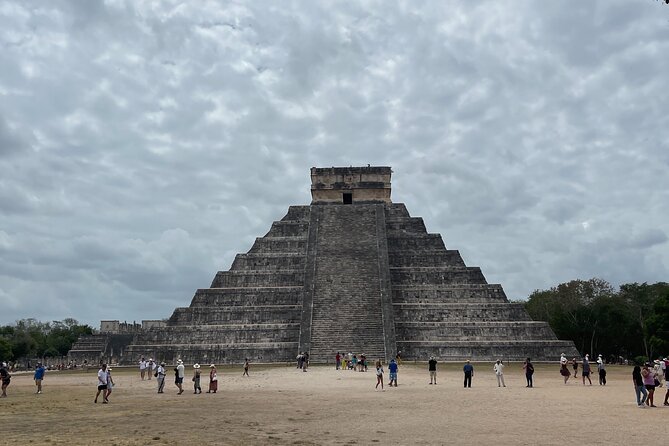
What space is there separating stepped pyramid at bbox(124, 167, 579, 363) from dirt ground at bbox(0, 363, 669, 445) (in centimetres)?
1032

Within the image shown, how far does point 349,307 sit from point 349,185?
1366 centimetres

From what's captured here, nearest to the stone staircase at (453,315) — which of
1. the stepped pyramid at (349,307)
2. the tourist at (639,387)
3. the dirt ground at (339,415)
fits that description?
the stepped pyramid at (349,307)

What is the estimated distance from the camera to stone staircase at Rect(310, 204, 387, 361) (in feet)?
96.7

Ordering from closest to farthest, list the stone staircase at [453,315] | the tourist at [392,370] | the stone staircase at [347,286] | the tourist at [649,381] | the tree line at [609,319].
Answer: the tourist at [649,381], the tourist at [392,370], the stone staircase at [347,286], the stone staircase at [453,315], the tree line at [609,319]

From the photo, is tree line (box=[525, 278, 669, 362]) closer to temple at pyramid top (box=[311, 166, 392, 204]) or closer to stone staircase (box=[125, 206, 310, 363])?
temple at pyramid top (box=[311, 166, 392, 204])

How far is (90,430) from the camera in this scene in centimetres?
1005

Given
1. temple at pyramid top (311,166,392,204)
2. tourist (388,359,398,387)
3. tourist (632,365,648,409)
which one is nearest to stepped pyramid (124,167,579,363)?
temple at pyramid top (311,166,392,204)

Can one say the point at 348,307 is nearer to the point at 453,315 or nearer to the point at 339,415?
the point at 453,315

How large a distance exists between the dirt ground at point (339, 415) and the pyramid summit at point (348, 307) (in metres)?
10.4

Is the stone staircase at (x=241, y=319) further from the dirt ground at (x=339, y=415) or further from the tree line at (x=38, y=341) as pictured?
the tree line at (x=38, y=341)

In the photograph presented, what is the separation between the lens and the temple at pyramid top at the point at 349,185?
4350 centimetres

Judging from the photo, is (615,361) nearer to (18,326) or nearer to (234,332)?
(234,332)

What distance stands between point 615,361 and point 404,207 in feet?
62.8

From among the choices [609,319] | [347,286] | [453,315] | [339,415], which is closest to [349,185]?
[347,286]
